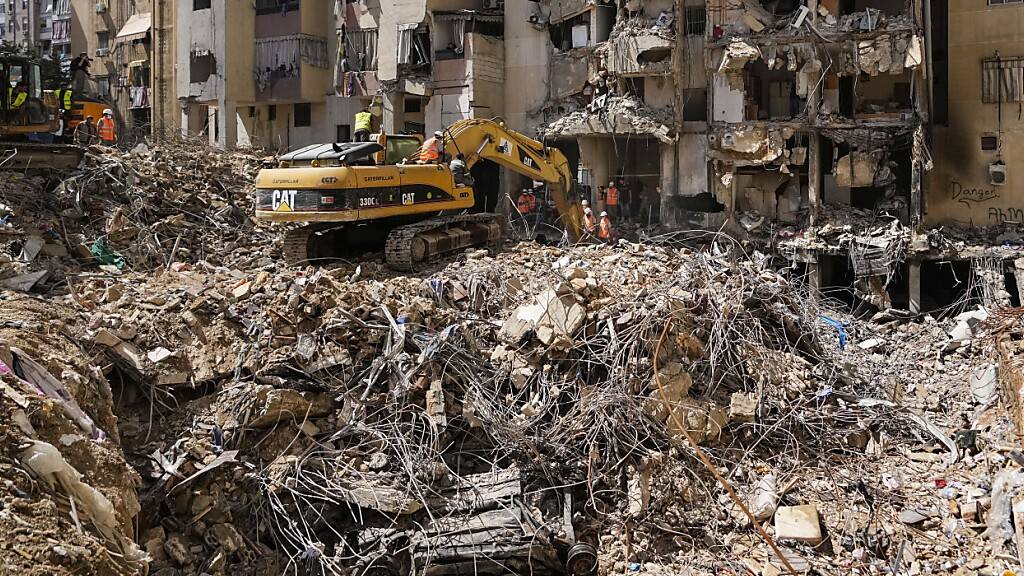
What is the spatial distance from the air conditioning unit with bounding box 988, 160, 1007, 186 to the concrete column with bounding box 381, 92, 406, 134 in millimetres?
14525

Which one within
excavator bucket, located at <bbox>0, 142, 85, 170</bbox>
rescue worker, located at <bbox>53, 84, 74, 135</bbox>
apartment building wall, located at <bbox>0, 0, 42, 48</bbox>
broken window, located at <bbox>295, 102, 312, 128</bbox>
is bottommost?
excavator bucket, located at <bbox>0, 142, 85, 170</bbox>

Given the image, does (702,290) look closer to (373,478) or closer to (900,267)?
(373,478)

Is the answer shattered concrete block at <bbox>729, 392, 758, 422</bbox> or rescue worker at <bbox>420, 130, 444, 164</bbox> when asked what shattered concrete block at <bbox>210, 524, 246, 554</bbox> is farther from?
rescue worker at <bbox>420, 130, 444, 164</bbox>

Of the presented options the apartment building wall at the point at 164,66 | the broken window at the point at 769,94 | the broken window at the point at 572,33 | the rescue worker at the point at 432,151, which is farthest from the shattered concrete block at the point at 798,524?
the apartment building wall at the point at 164,66

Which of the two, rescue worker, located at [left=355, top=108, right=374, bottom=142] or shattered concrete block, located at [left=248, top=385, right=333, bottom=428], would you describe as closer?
shattered concrete block, located at [left=248, top=385, right=333, bottom=428]

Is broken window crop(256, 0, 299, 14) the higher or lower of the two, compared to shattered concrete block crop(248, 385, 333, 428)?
higher

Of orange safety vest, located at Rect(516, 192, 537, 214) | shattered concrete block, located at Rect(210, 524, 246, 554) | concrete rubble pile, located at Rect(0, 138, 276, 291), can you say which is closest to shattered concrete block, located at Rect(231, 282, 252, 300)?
concrete rubble pile, located at Rect(0, 138, 276, 291)

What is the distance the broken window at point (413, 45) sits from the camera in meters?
25.8

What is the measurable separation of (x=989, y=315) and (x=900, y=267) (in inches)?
164

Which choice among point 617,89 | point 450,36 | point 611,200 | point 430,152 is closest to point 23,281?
point 430,152

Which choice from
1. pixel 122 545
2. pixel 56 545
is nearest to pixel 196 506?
pixel 122 545

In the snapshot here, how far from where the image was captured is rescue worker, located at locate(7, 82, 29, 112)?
17.6 m

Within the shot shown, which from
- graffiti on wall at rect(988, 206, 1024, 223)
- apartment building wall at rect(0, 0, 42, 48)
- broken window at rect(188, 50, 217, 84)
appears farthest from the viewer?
apartment building wall at rect(0, 0, 42, 48)

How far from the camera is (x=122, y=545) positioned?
6.30 meters
